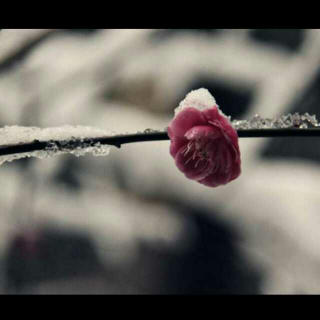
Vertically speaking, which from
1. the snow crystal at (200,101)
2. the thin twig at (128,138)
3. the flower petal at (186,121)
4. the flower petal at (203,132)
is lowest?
the thin twig at (128,138)

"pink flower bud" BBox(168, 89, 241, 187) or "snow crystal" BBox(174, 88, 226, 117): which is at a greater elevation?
"snow crystal" BBox(174, 88, 226, 117)

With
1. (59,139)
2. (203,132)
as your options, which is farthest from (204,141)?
(59,139)

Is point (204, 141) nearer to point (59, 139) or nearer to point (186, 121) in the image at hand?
point (186, 121)

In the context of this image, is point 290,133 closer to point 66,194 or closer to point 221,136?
point 221,136

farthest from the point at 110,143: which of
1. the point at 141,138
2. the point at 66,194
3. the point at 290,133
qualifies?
the point at 66,194

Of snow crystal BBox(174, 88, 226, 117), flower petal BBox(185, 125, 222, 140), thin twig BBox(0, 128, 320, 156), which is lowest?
thin twig BBox(0, 128, 320, 156)

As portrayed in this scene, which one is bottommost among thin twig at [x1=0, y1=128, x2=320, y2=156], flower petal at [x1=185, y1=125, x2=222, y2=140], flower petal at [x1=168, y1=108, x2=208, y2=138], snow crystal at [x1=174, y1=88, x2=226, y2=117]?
thin twig at [x1=0, y1=128, x2=320, y2=156]
